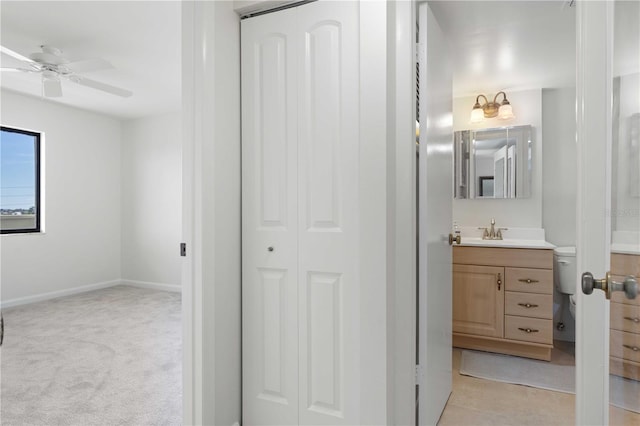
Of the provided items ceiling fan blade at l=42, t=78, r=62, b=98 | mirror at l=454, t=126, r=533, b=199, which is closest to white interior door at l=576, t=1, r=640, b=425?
mirror at l=454, t=126, r=533, b=199

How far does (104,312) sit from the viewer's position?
163 inches

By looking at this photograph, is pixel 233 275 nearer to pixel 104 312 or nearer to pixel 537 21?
pixel 537 21

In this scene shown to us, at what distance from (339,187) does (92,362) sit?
238 centimetres

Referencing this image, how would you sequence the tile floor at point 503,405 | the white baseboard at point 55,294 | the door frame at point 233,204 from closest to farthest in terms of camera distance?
1. the door frame at point 233,204
2. the tile floor at point 503,405
3. the white baseboard at point 55,294

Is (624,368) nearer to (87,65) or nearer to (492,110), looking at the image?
(492,110)

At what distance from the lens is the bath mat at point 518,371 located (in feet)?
8.16

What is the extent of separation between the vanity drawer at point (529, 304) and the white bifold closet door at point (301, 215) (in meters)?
1.86

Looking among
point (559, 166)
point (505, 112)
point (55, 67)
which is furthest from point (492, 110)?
point (55, 67)

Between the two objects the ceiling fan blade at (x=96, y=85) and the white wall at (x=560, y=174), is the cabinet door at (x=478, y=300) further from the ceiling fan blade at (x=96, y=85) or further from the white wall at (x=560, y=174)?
the ceiling fan blade at (x=96, y=85)

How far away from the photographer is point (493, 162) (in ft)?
11.5

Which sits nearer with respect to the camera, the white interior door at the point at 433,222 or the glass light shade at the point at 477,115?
the white interior door at the point at 433,222

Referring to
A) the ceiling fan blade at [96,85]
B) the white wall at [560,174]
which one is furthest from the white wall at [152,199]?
the white wall at [560,174]

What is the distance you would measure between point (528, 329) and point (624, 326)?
2.25 m

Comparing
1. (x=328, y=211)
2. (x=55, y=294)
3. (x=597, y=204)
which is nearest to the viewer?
(x=597, y=204)
